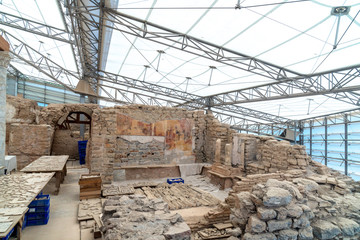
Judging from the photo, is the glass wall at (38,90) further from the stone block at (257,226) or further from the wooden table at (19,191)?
the stone block at (257,226)

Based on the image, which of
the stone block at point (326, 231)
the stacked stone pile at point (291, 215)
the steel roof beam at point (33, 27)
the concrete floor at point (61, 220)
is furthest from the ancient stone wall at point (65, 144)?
the stone block at point (326, 231)

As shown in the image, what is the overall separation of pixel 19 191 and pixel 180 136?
7.48 metres

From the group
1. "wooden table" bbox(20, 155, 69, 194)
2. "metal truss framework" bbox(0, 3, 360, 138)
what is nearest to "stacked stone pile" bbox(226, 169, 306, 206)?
"wooden table" bbox(20, 155, 69, 194)

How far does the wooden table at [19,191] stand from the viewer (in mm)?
3377

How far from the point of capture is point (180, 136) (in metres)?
10.9

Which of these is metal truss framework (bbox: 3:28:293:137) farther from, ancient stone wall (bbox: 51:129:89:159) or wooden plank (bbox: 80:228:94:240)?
wooden plank (bbox: 80:228:94:240)

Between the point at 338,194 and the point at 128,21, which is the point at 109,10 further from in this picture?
the point at 338,194

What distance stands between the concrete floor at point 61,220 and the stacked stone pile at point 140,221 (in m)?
1.16

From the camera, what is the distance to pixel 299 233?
4.18 m

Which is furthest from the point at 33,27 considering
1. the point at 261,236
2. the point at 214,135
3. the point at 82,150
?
the point at 261,236

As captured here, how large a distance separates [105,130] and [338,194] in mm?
8346

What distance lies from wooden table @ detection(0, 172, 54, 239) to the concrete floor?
601 millimetres

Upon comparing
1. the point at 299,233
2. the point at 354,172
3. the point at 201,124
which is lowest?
the point at 354,172

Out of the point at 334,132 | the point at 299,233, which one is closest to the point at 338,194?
the point at 299,233
